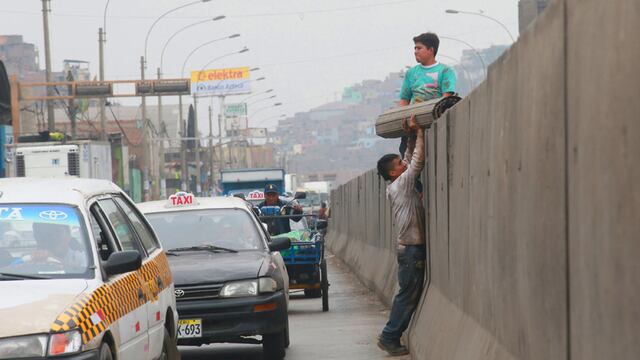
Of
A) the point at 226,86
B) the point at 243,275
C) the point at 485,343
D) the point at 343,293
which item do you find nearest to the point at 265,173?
the point at 343,293

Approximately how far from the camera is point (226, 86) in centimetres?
12862

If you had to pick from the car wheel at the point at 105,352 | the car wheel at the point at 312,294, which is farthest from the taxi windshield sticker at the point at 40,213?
the car wheel at the point at 312,294

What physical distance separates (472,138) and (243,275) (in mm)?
3419

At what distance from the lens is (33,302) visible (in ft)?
23.7

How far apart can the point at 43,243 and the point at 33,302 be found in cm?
106

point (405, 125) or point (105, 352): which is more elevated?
point (405, 125)

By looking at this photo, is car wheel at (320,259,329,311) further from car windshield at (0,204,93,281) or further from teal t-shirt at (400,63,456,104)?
car windshield at (0,204,93,281)

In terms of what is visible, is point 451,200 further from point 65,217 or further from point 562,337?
point 562,337

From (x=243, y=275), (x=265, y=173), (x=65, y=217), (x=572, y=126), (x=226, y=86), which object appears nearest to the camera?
(x=572, y=126)

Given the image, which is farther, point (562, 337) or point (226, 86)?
point (226, 86)

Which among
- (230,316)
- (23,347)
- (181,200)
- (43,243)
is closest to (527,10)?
(181,200)

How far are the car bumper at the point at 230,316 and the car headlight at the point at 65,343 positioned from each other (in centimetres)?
541

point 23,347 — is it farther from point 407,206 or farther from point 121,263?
point 407,206

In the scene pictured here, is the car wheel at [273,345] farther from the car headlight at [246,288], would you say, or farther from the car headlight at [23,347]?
the car headlight at [23,347]
